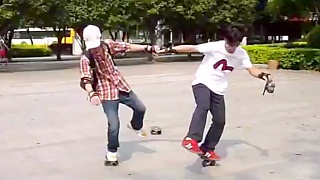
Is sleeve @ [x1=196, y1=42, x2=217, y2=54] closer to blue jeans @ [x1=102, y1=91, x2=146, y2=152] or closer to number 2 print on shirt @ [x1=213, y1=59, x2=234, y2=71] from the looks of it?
number 2 print on shirt @ [x1=213, y1=59, x2=234, y2=71]

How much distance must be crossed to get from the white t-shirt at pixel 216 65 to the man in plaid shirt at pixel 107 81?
1.95ft

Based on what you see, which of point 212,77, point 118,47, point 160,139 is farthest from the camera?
point 160,139

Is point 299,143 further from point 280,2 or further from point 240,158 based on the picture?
point 280,2

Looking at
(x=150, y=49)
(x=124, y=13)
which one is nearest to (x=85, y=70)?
(x=150, y=49)

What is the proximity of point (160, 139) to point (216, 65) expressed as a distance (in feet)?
7.09

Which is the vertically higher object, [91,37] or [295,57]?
[91,37]

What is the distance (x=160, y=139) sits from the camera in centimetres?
779

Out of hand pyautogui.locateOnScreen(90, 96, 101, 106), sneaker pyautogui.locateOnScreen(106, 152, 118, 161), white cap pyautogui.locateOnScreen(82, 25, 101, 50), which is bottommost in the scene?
sneaker pyautogui.locateOnScreen(106, 152, 118, 161)

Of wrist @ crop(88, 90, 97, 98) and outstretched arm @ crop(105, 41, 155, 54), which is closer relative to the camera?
wrist @ crop(88, 90, 97, 98)

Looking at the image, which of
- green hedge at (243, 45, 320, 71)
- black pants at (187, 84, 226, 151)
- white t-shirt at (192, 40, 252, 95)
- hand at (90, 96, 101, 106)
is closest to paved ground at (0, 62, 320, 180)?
black pants at (187, 84, 226, 151)

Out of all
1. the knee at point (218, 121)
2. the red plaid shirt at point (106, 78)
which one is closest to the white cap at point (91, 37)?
the red plaid shirt at point (106, 78)

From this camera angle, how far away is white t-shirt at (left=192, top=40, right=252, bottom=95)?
233 inches

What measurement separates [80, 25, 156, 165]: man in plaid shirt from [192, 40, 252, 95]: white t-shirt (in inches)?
23.3

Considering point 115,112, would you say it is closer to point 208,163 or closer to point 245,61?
point 208,163
